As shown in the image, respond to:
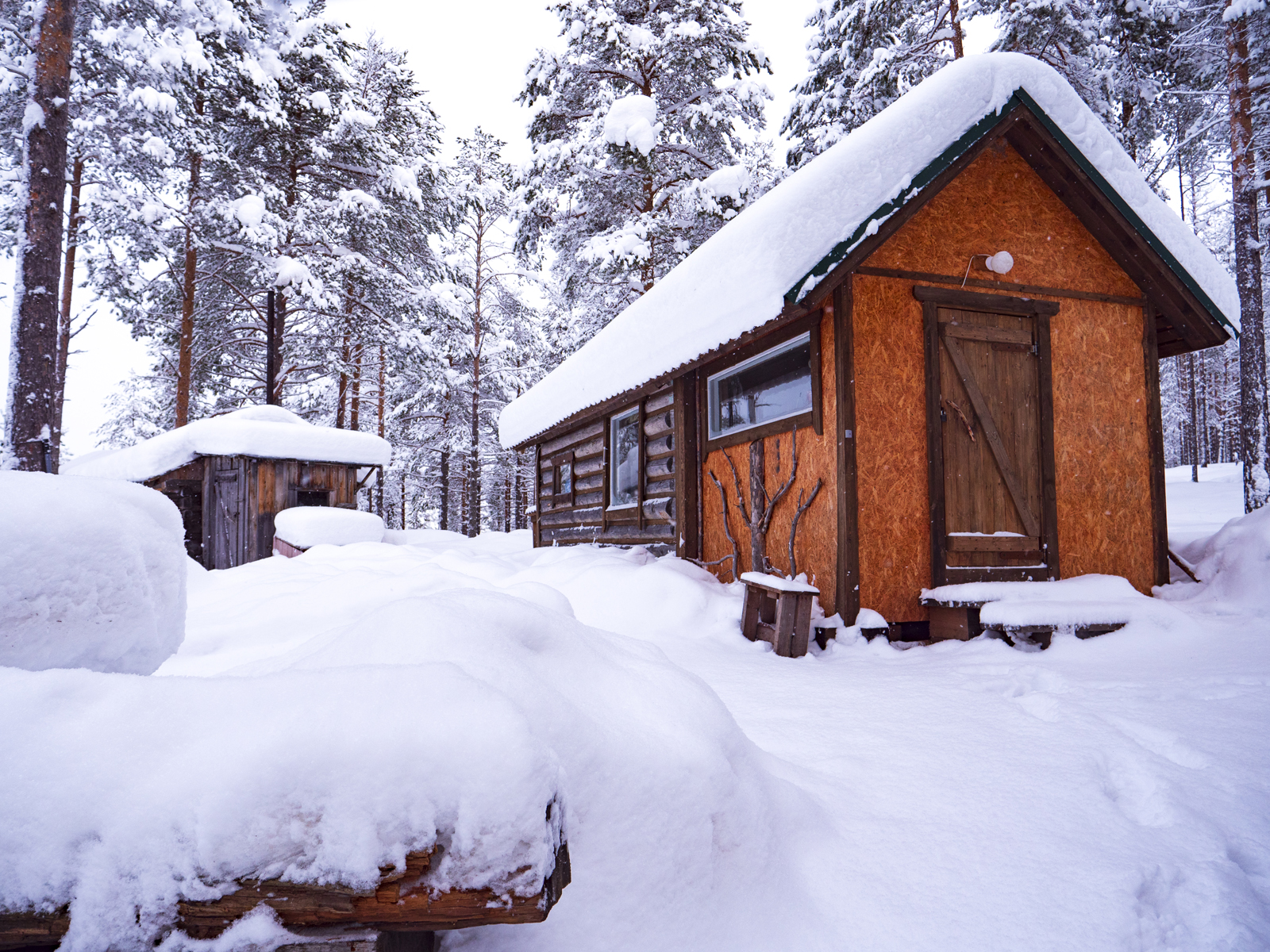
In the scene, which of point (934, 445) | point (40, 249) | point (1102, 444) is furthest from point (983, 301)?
point (40, 249)

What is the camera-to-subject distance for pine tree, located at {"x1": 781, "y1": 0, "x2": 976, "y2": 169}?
12.1 metres

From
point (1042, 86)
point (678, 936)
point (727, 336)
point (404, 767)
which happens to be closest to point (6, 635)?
point (404, 767)

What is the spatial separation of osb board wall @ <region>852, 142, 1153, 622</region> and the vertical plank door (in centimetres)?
24

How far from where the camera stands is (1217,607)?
5449 mm

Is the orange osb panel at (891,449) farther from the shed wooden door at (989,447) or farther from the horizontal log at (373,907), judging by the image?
the horizontal log at (373,907)

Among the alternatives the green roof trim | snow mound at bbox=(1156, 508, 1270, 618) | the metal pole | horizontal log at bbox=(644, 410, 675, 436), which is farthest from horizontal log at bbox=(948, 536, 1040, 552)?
the metal pole

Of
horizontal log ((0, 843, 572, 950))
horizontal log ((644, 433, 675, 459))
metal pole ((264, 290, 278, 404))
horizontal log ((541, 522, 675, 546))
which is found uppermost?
metal pole ((264, 290, 278, 404))

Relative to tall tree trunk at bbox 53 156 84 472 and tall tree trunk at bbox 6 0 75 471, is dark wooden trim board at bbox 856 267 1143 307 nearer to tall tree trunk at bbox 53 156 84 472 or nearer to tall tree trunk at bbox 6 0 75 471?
tall tree trunk at bbox 6 0 75 471

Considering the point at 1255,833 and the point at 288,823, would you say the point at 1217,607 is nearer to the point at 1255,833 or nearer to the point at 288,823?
the point at 1255,833

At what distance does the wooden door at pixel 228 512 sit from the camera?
11.4 metres

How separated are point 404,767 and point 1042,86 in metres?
6.99

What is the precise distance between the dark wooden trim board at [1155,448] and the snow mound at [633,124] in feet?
26.2

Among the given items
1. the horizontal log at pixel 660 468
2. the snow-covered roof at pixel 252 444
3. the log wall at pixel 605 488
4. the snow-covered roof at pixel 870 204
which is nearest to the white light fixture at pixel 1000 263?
the snow-covered roof at pixel 870 204

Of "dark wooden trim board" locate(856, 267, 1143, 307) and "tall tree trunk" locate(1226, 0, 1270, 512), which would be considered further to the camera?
"tall tree trunk" locate(1226, 0, 1270, 512)
